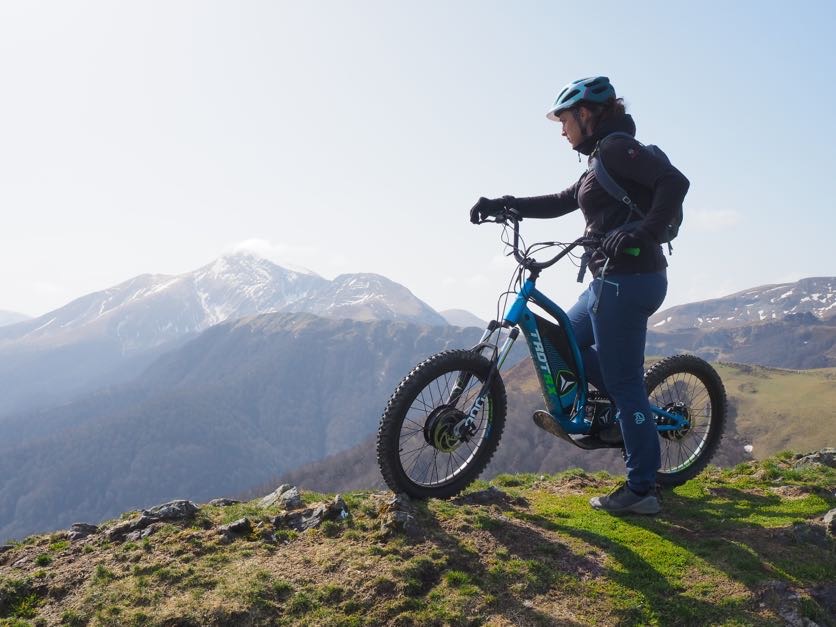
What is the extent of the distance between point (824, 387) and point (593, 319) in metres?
202

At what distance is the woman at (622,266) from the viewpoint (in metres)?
6.04

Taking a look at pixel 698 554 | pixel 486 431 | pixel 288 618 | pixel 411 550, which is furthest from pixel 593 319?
pixel 288 618

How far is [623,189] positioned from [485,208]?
1.81 m

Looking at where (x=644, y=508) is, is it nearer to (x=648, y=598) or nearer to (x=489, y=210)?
(x=648, y=598)

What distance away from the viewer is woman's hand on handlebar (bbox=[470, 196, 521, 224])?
290 inches

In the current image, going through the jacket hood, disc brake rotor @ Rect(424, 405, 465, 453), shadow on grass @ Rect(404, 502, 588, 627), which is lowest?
shadow on grass @ Rect(404, 502, 588, 627)

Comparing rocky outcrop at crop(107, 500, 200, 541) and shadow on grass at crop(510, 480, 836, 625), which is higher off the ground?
rocky outcrop at crop(107, 500, 200, 541)

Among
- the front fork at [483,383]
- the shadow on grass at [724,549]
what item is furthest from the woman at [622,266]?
the front fork at [483,383]

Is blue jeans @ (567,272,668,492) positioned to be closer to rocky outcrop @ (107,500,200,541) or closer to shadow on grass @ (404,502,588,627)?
shadow on grass @ (404,502,588,627)

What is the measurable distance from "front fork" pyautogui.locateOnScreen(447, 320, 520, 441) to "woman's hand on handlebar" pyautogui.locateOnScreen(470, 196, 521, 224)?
1430 mm

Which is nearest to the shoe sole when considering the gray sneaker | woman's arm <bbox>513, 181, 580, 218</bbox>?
the gray sneaker

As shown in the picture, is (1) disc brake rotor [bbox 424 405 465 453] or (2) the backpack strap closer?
(2) the backpack strap

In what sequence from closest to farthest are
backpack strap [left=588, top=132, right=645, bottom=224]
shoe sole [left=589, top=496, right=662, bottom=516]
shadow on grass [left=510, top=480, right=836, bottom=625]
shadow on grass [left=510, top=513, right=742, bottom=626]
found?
shadow on grass [left=510, top=513, right=742, bottom=626] < shadow on grass [left=510, top=480, right=836, bottom=625] < backpack strap [left=588, top=132, right=645, bottom=224] < shoe sole [left=589, top=496, right=662, bottom=516]

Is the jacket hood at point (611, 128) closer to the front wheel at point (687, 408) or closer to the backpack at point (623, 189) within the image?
the backpack at point (623, 189)
